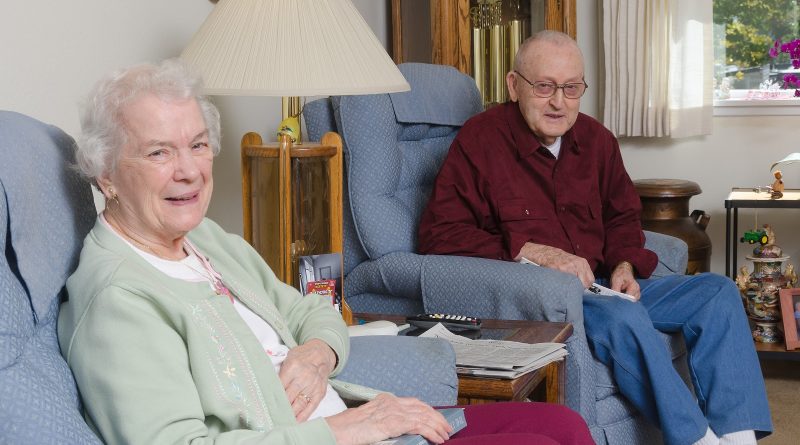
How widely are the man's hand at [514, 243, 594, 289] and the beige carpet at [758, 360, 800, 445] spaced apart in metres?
0.95

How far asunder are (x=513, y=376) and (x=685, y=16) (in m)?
2.88

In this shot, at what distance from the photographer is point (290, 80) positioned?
1.98 m

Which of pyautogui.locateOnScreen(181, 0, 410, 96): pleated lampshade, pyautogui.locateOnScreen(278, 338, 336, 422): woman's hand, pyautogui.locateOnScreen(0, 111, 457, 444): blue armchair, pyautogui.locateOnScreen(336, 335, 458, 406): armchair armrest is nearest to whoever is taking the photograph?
pyautogui.locateOnScreen(0, 111, 457, 444): blue armchair

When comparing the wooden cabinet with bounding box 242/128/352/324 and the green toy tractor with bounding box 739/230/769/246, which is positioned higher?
the wooden cabinet with bounding box 242/128/352/324

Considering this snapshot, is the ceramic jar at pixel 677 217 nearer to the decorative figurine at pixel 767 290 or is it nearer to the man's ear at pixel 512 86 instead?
the decorative figurine at pixel 767 290

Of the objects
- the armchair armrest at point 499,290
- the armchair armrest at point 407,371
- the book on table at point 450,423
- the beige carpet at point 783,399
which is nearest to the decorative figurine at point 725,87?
the beige carpet at point 783,399

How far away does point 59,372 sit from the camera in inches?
48.6

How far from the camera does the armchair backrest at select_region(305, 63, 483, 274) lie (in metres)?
2.67

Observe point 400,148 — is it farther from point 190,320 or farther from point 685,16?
point 685,16

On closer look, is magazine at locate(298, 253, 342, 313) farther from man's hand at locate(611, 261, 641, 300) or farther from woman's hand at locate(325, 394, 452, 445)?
man's hand at locate(611, 261, 641, 300)

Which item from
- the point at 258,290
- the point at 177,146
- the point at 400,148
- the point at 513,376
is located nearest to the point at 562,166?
the point at 400,148

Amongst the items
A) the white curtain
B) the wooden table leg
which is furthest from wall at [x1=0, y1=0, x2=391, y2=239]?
the white curtain

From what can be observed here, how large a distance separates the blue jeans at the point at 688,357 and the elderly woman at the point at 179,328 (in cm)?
68

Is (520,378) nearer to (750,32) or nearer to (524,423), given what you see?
(524,423)
